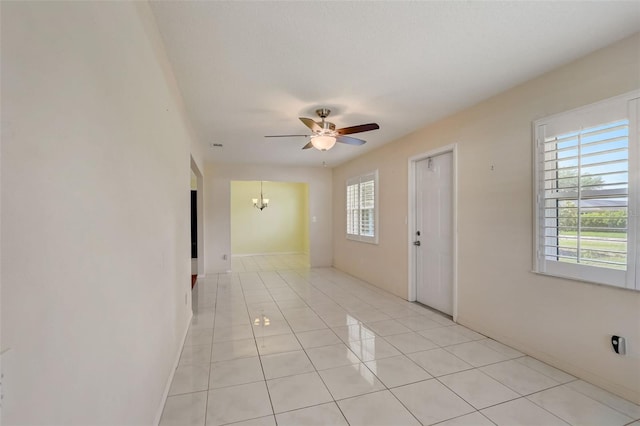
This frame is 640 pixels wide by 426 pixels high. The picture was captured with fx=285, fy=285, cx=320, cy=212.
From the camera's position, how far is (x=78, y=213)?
2.98 ft

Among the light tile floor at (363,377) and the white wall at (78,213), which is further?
the light tile floor at (363,377)

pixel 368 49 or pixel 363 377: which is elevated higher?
pixel 368 49

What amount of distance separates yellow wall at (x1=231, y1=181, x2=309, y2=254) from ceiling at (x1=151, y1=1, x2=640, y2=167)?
21.2ft

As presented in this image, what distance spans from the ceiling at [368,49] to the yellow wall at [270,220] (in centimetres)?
646

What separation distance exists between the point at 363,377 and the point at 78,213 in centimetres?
226

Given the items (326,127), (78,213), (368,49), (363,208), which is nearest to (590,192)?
(368,49)

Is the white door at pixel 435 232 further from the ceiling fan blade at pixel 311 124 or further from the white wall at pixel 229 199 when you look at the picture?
the white wall at pixel 229 199

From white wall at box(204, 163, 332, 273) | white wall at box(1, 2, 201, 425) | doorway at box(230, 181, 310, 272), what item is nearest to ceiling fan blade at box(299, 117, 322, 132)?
white wall at box(1, 2, 201, 425)

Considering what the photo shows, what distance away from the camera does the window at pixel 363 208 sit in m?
5.41

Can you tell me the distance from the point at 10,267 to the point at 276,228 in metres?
9.45

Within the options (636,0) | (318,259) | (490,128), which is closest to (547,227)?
(490,128)

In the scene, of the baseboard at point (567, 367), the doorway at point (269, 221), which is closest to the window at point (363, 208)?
the baseboard at point (567, 367)

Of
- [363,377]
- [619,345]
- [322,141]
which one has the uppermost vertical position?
[322,141]

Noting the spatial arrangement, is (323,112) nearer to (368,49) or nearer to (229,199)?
(368,49)
